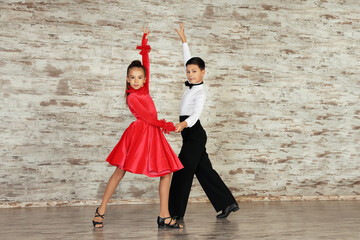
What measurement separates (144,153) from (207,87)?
2217mm

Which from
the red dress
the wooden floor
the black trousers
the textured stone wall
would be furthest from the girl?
the textured stone wall

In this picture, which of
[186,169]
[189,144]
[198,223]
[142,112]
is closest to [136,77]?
[142,112]

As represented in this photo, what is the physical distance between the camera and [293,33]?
522 centimetres

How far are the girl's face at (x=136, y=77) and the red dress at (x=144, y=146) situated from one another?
1.4 inches

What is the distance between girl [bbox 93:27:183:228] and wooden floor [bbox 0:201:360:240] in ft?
0.75

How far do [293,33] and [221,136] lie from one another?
1.52m

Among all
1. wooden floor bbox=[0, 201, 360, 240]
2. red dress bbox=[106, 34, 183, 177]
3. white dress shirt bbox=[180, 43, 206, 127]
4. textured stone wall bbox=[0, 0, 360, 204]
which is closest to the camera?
wooden floor bbox=[0, 201, 360, 240]

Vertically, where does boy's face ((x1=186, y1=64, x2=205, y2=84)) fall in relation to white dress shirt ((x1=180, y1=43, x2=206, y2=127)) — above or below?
above

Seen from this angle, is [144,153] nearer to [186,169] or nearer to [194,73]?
[186,169]

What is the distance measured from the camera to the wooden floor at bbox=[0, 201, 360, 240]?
9.01 ft

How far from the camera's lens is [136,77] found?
306cm

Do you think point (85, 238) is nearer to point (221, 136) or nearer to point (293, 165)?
point (221, 136)

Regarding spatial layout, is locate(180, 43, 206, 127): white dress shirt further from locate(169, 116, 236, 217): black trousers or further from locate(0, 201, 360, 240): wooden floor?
locate(0, 201, 360, 240): wooden floor

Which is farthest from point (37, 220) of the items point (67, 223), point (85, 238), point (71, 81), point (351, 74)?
point (351, 74)
